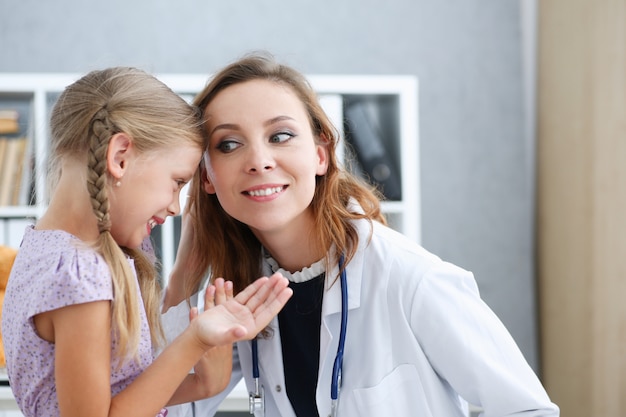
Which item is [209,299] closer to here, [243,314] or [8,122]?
[243,314]

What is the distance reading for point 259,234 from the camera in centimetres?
160

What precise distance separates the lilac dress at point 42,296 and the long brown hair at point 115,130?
0.04 metres

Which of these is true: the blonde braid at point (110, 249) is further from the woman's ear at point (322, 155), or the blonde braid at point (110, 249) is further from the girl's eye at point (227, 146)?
the woman's ear at point (322, 155)

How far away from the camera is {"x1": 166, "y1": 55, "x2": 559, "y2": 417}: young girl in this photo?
1.37 metres

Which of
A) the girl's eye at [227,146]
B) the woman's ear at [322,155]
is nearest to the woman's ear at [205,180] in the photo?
the girl's eye at [227,146]

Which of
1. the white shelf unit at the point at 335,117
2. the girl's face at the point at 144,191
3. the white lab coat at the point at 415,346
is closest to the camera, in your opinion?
the girl's face at the point at 144,191

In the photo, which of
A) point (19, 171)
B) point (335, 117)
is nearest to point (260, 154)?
point (335, 117)

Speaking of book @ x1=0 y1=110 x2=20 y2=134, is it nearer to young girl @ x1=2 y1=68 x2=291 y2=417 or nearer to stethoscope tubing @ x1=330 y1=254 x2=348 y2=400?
young girl @ x1=2 y1=68 x2=291 y2=417

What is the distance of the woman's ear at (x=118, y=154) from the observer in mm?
1187

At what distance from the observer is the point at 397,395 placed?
1426 mm

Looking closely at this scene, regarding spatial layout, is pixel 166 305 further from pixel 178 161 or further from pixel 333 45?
pixel 333 45

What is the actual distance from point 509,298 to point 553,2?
4.13 ft

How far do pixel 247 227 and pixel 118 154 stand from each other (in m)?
0.49

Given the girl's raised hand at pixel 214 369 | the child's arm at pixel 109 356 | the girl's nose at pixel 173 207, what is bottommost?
the girl's raised hand at pixel 214 369
